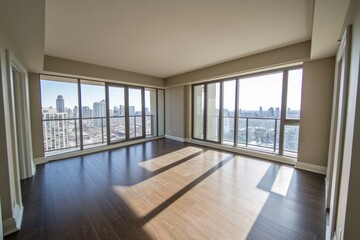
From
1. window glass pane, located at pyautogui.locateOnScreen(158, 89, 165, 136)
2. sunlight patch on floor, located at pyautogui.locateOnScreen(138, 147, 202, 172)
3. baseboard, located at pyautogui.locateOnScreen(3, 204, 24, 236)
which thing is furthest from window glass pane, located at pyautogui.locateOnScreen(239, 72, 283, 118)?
baseboard, located at pyautogui.locateOnScreen(3, 204, 24, 236)

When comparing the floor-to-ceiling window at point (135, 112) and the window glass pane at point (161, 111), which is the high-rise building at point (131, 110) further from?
the window glass pane at point (161, 111)

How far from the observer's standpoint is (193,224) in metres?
1.70

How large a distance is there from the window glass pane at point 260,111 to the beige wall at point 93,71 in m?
3.50

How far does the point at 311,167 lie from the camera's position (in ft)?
10.1

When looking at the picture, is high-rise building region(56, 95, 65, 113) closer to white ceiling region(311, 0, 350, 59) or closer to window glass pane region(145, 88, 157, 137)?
window glass pane region(145, 88, 157, 137)

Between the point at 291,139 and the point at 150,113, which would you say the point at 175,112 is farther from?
the point at 291,139

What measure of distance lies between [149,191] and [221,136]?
3.25 meters

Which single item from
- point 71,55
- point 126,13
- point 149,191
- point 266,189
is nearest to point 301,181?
point 266,189

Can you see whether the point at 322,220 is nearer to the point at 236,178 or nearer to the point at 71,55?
the point at 236,178

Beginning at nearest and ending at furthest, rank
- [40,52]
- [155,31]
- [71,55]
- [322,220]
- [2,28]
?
[2,28] → [322,220] → [40,52] → [155,31] → [71,55]

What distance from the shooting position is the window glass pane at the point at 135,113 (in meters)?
5.59

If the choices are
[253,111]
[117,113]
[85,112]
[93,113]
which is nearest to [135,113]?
[117,113]

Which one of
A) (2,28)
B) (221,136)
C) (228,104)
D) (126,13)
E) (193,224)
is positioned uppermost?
(126,13)

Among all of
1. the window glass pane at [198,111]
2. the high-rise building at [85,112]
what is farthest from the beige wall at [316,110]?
the high-rise building at [85,112]
